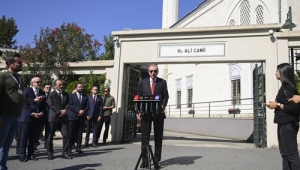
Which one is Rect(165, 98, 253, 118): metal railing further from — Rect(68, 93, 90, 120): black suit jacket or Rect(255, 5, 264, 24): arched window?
Rect(68, 93, 90, 120): black suit jacket

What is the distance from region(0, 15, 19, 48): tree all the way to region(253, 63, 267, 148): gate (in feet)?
114

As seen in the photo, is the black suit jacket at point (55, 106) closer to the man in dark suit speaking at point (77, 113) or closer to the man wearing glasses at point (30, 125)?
the man wearing glasses at point (30, 125)

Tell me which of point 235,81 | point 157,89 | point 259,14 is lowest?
point 157,89

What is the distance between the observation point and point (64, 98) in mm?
7020

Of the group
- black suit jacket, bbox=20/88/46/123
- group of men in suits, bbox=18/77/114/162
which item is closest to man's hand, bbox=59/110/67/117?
group of men in suits, bbox=18/77/114/162

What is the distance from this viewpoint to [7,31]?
36.6 m

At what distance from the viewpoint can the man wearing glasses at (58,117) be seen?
6.68 metres

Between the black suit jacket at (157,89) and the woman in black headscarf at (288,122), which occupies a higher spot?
the black suit jacket at (157,89)

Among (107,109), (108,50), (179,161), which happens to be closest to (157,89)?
(179,161)

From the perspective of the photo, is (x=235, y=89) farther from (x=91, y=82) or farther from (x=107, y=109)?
(x=107, y=109)

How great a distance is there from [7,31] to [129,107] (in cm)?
3175

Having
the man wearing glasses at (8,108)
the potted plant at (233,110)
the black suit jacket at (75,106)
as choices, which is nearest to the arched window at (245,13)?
the potted plant at (233,110)

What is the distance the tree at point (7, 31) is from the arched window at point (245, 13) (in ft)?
94.7

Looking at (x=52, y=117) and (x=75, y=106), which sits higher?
(x=75, y=106)
